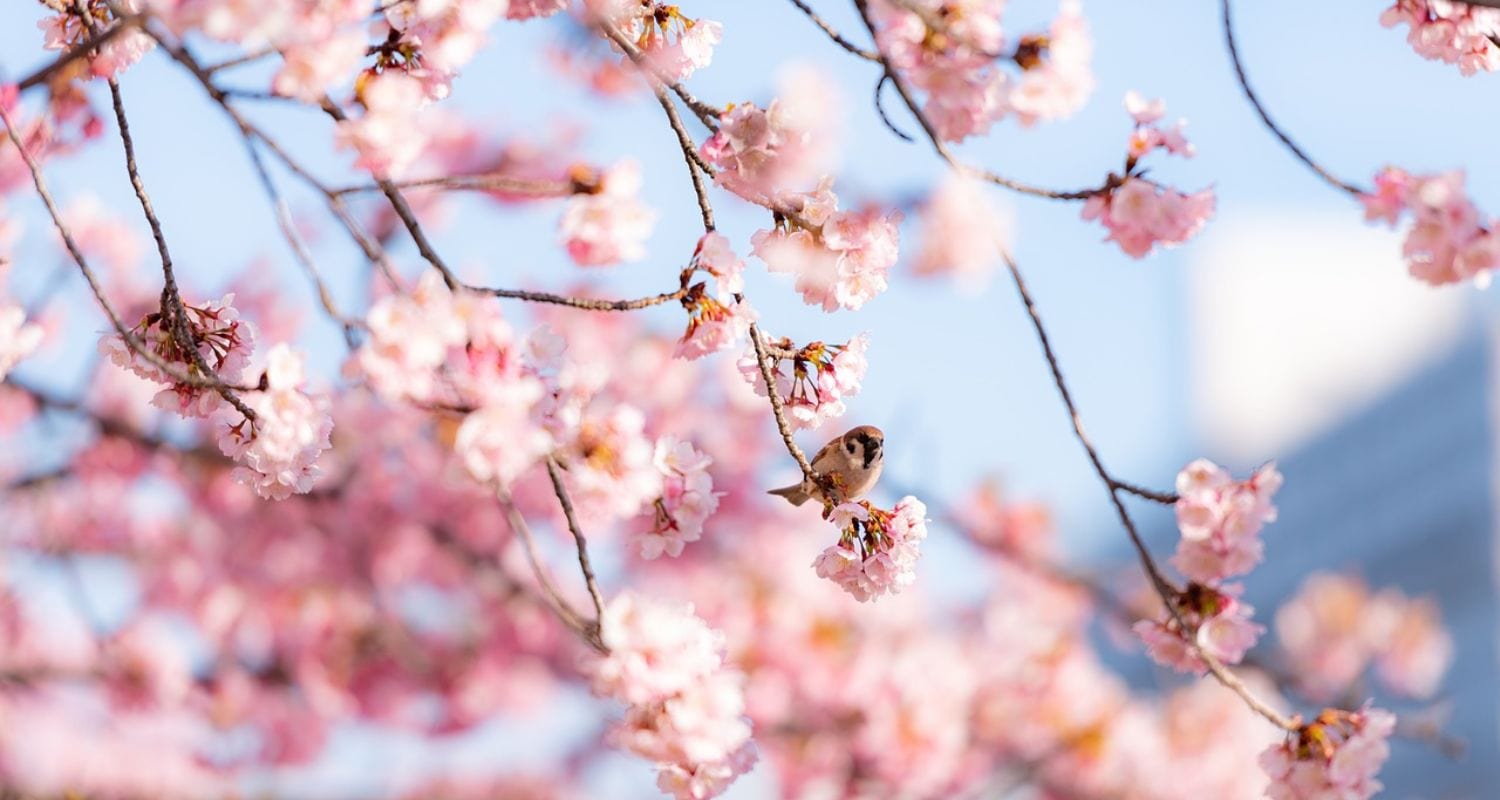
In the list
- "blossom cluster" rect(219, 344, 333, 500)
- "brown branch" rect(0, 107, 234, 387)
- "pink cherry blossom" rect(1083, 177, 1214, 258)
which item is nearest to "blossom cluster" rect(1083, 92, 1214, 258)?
"pink cherry blossom" rect(1083, 177, 1214, 258)

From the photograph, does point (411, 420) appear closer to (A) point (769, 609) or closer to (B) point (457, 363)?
(A) point (769, 609)

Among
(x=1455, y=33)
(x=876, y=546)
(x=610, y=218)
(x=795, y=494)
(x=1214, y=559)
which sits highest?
(x=1455, y=33)

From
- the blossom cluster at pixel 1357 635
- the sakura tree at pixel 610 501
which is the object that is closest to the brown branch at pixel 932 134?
the sakura tree at pixel 610 501

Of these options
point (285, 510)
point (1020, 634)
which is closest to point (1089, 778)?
point (1020, 634)

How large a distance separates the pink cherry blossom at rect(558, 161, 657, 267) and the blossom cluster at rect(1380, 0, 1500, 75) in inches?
51.3

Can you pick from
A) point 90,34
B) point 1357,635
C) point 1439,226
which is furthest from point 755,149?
point 1357,635

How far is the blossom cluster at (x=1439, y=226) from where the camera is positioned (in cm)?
227

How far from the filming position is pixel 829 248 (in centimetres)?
189

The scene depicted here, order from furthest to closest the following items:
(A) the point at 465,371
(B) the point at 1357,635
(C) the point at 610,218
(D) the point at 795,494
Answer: (B) the point at 1357,635 < (C) the point at 610,218 < (D) the point at 795,494 < (A) the point at 465,371

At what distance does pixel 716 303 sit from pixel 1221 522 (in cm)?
103

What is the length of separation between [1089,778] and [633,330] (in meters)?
2.98

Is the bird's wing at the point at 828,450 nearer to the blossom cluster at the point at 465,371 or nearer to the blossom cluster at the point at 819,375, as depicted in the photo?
the blossom cluster at the point at 819,375

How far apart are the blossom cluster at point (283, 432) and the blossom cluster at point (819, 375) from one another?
1.92 ft

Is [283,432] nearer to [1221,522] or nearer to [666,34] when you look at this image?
[666,34]
